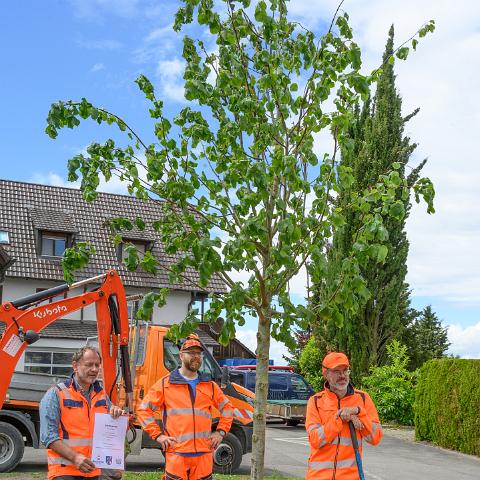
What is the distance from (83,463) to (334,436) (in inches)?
71.5

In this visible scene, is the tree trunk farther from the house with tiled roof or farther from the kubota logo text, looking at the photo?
the house with tiled roof

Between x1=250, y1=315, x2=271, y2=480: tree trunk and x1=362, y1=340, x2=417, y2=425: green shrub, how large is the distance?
1950 centimetres

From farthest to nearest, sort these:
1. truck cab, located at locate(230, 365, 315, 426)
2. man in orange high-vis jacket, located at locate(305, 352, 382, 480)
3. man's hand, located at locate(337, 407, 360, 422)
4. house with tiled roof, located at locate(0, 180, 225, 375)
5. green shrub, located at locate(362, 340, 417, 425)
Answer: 1. house with tiled roof, located at locate(0, 180, 225, 375)
2. green shrub, located at locate(362, 340, 417, 425)
3. truck cab, located at locate(230, 365, 315, 426)
4. man in orange high-vis jacket, located at locate(305, 352, 382, 480)
5. man's hand, located at locate(337, 407, 360, 422)

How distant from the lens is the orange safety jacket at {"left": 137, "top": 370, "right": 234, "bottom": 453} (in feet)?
21.9

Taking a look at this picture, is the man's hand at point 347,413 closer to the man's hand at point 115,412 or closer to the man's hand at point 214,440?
the man's hand at point 214,440

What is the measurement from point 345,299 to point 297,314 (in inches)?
18.3

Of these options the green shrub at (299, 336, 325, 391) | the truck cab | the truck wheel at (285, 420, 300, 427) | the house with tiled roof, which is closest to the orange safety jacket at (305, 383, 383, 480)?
the truck cab

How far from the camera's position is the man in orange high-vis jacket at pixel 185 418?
6.65 m

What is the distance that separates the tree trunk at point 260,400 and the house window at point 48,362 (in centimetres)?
1208

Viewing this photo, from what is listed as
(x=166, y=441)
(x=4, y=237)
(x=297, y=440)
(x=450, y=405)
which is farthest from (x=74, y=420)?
(x=4, y=237)

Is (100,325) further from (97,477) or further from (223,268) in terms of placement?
(97,477)

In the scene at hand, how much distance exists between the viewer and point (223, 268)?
748cm

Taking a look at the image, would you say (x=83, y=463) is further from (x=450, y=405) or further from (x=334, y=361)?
(x=450, y=405)

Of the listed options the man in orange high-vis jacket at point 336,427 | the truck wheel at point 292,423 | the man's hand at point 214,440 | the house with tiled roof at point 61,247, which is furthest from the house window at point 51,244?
the man in orange high-vis jacket at point 336,427
